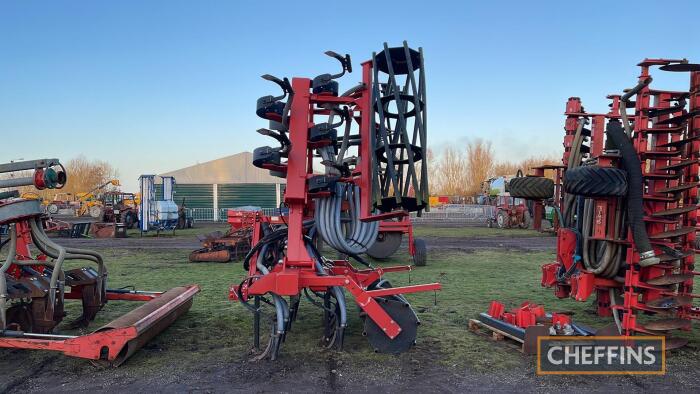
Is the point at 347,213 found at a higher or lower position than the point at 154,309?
higher

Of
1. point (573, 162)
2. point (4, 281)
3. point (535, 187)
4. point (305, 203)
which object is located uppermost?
point (573, 162)

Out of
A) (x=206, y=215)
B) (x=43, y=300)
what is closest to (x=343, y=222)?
(x=43, y=300)

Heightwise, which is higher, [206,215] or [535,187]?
[535,187]

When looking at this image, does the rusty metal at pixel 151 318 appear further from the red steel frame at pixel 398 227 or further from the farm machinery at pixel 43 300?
the red steel frame at pixel 398 227

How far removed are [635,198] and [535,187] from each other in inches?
71.4

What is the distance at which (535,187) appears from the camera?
6.93m

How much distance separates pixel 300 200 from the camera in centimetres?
526

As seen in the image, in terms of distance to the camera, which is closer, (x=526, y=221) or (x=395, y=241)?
(x=395, y=241)

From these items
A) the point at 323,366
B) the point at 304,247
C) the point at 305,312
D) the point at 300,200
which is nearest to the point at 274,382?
the point at 323,366

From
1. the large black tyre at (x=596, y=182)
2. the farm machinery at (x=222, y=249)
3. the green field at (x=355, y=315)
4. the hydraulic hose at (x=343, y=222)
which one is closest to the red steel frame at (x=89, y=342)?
the green field at (x=355, y=315)

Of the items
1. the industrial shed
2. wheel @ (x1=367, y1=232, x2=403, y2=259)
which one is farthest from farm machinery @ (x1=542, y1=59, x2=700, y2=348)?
the industrial shed

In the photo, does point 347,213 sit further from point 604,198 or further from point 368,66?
point 604,198

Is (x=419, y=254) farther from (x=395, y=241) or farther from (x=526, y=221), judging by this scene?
(x=526, y=221)

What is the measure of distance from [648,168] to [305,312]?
4.56m
